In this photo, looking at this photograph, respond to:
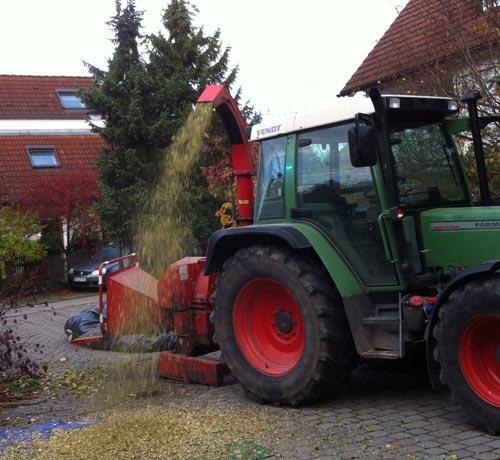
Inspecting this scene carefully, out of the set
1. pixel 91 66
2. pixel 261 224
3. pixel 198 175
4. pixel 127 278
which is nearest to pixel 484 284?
pixel 261 224

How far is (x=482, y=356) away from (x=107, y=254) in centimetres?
1714

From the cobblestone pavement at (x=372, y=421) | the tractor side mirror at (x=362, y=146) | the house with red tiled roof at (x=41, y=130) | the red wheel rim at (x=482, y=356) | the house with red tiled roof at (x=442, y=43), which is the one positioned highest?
the house with red tiled roof at (x=41, y=130)

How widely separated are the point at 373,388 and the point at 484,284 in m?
2.00

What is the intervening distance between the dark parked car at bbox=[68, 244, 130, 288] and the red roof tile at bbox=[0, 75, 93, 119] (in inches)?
355

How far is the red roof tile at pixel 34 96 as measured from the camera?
27.8m

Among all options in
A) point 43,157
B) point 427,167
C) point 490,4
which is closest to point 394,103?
point 427,167

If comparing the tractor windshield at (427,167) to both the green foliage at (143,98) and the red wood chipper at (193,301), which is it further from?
the green foliage at (143,98)

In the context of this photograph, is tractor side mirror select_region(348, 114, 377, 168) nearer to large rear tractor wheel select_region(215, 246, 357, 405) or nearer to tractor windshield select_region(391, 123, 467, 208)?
tractor windshield select_region(391, 123, 467, 208)

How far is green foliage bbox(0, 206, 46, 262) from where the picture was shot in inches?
686

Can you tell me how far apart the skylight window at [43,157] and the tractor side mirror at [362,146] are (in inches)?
863

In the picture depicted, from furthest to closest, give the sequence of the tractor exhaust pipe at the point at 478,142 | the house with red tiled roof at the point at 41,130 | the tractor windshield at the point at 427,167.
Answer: the house with red tiled roof at the point at 41,130 → the tractor exhaust pipe at the point at 478,142 → the tractor windshield at the point at 427,167

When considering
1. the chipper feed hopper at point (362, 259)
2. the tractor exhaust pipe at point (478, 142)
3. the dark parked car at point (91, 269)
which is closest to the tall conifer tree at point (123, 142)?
the dark parked car at point (91, 269)

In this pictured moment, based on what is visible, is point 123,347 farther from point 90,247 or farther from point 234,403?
point 90,247

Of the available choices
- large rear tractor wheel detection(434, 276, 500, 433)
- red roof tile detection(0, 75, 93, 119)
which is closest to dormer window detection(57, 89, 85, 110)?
red roof tile detection(0, 75, 93, 119)
